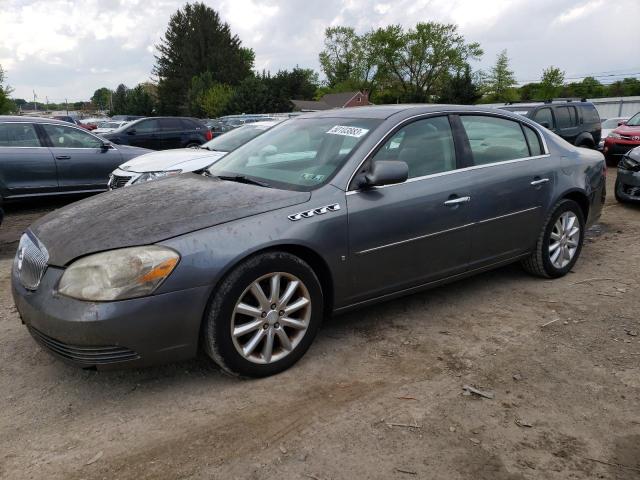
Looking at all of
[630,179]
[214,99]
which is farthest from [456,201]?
[214,99]

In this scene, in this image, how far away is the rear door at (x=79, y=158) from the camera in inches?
345

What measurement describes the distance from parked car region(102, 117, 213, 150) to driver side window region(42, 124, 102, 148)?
7033 millimetres

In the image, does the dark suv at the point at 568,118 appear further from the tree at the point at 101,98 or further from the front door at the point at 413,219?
the tree at the point at 101,98

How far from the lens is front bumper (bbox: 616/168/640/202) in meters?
7.82

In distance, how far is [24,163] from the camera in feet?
27.3

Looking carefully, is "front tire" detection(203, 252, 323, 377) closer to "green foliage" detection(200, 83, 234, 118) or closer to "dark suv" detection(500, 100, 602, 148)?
"dark suv" detection(500, 100, 602, 148)

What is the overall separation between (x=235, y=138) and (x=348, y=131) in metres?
5.18

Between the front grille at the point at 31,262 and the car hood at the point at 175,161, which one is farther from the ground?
the car hood at the point at 175,161

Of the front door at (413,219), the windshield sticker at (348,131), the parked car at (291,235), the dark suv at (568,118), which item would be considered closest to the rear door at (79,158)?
the parked car at (291,235)

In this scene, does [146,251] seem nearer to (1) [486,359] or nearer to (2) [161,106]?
(1) [486,359]

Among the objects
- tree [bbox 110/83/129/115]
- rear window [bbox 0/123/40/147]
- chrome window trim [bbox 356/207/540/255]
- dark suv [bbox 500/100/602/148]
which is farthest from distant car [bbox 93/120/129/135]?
tree [bbox 110/83/129/115]

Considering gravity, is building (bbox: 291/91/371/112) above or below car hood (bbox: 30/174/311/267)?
above

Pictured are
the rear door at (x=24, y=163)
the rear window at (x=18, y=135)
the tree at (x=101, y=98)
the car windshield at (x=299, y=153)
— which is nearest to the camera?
the car windshield at (x=299, y=153)

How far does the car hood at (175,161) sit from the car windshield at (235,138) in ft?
0.92
